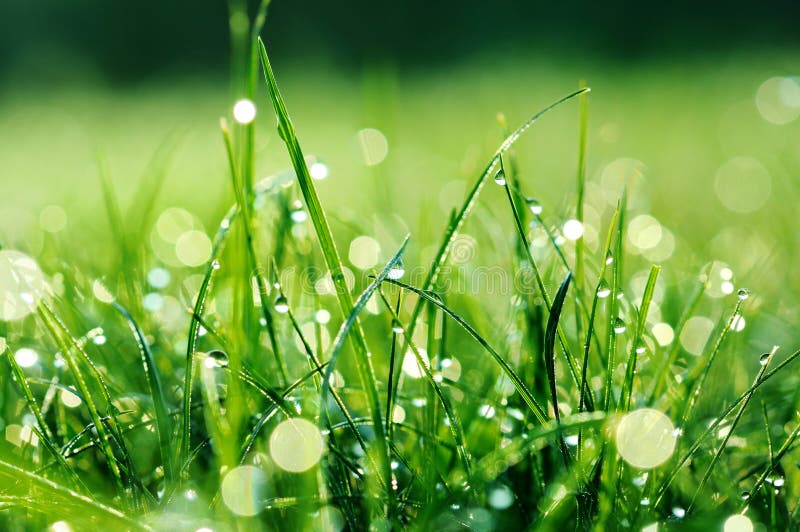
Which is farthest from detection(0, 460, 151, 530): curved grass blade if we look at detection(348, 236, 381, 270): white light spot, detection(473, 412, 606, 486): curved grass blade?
detection(348, 236, 381, 270): white light spot

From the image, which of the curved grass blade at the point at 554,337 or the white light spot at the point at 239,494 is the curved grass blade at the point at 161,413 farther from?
the curved grass blade at the point at 554,337

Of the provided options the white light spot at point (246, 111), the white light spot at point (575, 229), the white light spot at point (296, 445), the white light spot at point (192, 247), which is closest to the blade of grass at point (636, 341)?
the white light spot at point (575, 229)

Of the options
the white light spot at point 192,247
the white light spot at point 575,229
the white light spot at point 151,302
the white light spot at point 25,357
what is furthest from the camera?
the white light spot at point 192,247

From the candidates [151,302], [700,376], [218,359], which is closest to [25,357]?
[151,302]

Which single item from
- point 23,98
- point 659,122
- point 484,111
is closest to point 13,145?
point 23,98

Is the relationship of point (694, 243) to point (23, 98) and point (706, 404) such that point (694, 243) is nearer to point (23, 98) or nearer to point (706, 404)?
point (706, 404)

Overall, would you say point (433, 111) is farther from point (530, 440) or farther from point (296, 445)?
point (530, 440)
